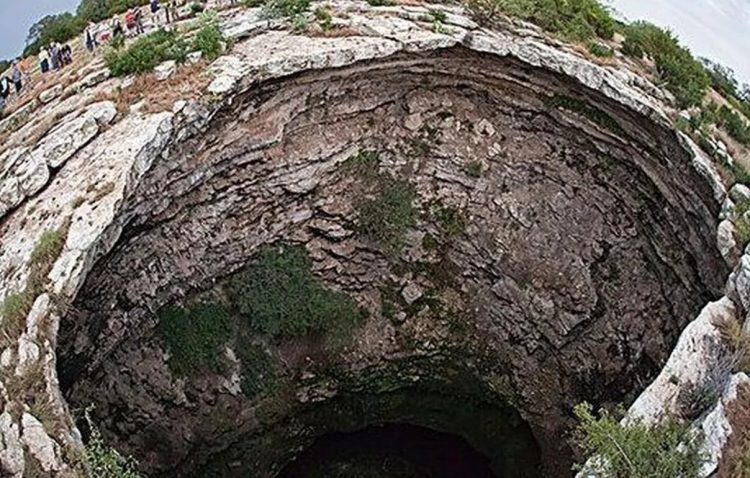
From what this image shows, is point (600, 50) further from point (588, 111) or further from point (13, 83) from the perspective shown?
point (13, 83)

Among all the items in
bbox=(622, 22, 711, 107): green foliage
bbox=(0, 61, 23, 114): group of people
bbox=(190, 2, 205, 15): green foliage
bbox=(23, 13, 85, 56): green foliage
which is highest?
bbox=(190, 2, 205, 15): green foliage

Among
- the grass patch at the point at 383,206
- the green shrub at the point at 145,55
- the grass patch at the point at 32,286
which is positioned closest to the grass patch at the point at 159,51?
the green shrub at the point at 145,55

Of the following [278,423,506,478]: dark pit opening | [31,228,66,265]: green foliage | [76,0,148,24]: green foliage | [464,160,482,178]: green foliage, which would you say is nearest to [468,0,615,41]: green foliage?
[464,160,482,178]: green foliage

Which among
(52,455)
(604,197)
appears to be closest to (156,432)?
(52,455)

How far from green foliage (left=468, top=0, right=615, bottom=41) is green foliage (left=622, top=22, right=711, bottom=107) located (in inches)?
29.2

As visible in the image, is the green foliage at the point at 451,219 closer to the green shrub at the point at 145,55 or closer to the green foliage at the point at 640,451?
the green shrub at the point at 145,55

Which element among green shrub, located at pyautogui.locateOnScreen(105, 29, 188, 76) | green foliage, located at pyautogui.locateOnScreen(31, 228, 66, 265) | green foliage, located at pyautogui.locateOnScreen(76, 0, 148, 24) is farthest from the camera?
green foliage, located at pyautogui.locateOnScreen(76, 0, 148, 24)

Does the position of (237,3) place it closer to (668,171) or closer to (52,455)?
(668,171)

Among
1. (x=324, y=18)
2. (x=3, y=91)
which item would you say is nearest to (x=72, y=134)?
(x=3, y=91)

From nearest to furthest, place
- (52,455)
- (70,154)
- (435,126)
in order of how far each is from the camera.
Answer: (52,455) < (70,154) < (435,126)

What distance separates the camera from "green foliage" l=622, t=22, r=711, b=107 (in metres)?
19.5

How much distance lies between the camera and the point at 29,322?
1310cm

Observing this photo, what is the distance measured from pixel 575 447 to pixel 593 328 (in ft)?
9.54

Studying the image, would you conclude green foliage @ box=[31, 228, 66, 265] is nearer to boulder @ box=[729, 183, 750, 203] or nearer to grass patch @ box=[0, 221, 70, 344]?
grass patch @ box=[0, 221, 70, 344]
